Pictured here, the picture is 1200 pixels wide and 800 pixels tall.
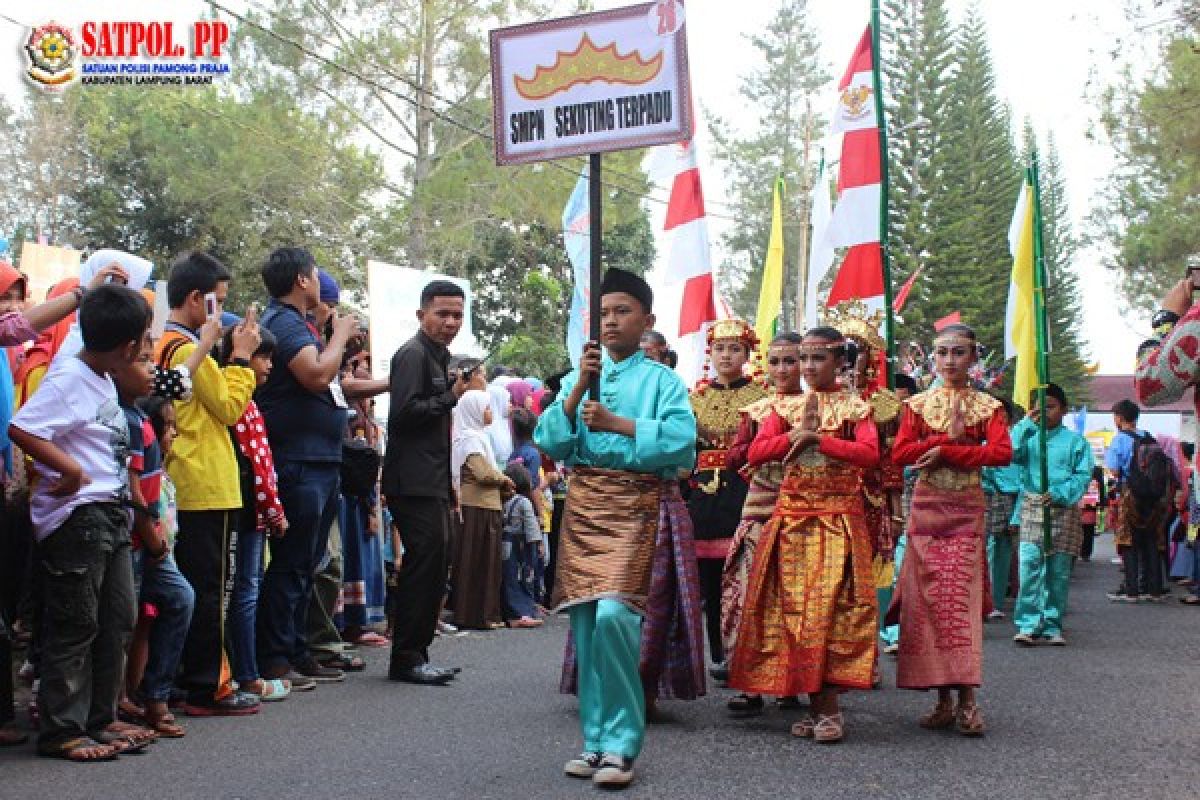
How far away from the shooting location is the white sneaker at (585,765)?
17.4ft

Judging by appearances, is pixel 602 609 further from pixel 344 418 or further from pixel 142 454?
pixel 344 418

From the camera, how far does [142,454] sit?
5895 millimetres

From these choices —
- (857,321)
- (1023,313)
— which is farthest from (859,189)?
(857,321)

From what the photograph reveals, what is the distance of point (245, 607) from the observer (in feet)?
21.9

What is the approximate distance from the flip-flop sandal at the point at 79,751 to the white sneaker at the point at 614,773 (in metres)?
1.88

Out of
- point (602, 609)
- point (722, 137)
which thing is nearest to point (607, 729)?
point (602, 609)

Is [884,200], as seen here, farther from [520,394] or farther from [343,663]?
[343,663]

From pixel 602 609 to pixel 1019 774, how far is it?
1769mm

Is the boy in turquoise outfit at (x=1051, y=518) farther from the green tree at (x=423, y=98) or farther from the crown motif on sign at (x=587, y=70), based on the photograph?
the green tree at (x=423, y=98)

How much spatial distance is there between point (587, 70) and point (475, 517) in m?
5.67

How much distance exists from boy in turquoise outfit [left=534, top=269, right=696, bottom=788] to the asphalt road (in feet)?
0.87

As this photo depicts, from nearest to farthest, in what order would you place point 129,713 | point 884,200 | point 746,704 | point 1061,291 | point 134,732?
point 134,732
point 129,713
point 746,704
point 884,200
point 1061,291

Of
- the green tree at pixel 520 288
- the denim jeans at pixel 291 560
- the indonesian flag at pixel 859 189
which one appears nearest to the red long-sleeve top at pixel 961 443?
the indonesian flag at pixel 859 189

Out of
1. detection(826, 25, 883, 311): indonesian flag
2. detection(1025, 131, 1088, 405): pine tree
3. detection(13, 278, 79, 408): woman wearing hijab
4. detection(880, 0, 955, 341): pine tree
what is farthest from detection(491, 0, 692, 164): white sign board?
detection(1025, 131, 1088, 405): pine tree
